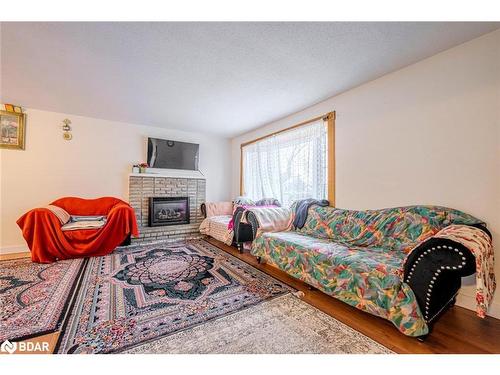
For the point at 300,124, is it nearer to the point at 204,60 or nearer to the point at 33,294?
the point at 204,60

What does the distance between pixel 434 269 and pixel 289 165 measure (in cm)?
259

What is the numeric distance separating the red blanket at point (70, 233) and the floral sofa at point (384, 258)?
214 cm

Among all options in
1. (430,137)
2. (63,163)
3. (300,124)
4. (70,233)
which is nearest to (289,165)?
(300,124)

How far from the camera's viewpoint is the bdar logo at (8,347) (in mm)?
1272

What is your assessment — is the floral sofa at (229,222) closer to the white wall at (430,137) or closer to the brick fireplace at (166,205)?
the brick fireplace at (166,205)

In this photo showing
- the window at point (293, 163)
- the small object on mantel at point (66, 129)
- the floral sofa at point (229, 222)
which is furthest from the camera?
the small object on mantel at point (66, 129)

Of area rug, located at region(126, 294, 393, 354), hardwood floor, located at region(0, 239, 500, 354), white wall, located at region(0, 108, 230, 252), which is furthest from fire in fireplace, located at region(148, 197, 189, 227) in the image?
area rug, located at region(126, 294, 393, 354)

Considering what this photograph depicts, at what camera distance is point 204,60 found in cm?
212

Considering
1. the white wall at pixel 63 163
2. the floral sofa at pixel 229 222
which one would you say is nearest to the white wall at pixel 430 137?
the floral sofa at pixel 229 222

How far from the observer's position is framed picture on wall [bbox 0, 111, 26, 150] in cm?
326

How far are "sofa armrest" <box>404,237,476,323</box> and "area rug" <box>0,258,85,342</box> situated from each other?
2.52m

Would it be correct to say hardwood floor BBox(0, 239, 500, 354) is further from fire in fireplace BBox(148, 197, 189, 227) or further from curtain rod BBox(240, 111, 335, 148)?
fire in fireplace BBox(148, 197, 189, 227)
